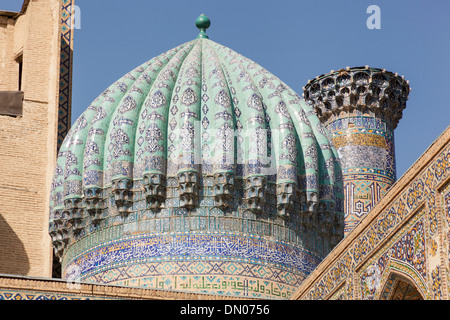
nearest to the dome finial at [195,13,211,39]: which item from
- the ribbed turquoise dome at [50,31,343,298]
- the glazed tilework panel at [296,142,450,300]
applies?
the ribbed turquoise dome at [50,31,343,298]

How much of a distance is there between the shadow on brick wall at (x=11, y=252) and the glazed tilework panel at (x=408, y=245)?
19.2ft

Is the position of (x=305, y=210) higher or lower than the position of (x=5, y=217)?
lower

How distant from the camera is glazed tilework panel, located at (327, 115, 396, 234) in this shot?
1497 centimetres

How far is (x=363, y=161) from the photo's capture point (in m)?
15.1

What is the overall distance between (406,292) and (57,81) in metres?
7.69

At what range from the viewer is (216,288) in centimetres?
1084

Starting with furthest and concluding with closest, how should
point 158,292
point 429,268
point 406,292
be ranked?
point 158,292 → point 406,292 → point 429,268

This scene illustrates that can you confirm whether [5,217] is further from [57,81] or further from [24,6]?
[24,6]

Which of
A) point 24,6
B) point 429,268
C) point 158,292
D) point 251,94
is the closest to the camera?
point 429,268

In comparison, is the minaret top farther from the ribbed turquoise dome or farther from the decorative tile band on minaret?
the ribbed turquoise dome

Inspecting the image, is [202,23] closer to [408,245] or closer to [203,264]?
[203,264]

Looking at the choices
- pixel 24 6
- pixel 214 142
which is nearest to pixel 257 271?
pixel 214 142

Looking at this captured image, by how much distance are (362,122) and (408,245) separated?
7.84 metres

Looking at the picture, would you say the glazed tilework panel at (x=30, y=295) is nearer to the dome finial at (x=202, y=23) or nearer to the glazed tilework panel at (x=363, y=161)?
the dome finial at (x=202, y=23)
